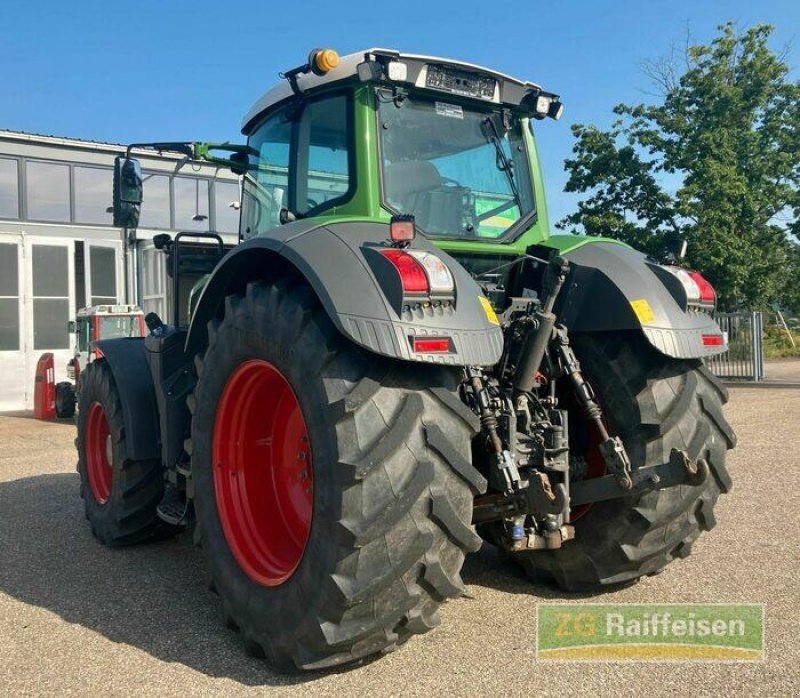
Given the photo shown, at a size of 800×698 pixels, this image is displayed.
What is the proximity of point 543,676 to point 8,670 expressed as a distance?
2.17 metres

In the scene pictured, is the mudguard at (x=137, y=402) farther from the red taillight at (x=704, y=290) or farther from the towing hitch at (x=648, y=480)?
the red taillight at (x=704, y=290)

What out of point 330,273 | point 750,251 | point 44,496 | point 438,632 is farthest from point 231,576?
point 750,251

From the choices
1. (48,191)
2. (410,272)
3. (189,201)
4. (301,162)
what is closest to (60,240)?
(48,191)

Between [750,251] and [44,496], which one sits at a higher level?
[750,251]

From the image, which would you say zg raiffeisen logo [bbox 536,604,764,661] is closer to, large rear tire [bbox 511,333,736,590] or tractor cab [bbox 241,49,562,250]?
large rear tire [bbox 511,333,736,590]

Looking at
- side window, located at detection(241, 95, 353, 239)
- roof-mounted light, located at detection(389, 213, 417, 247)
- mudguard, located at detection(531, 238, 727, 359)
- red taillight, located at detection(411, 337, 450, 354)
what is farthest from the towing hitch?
side window, located at detection(241, 95, 353, 239)

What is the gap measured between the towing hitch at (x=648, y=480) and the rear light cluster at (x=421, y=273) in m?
1.11

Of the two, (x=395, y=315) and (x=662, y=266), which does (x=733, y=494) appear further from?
(x=395, y=315)

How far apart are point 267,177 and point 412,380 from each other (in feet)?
6.83

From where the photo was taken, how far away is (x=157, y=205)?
1908 centimetres

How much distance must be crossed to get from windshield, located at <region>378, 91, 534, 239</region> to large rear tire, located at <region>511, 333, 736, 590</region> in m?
0.85

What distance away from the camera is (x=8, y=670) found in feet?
10.5

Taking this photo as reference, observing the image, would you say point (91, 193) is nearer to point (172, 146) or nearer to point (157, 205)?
point (157, 205)

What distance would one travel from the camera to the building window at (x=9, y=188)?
17375 mm
